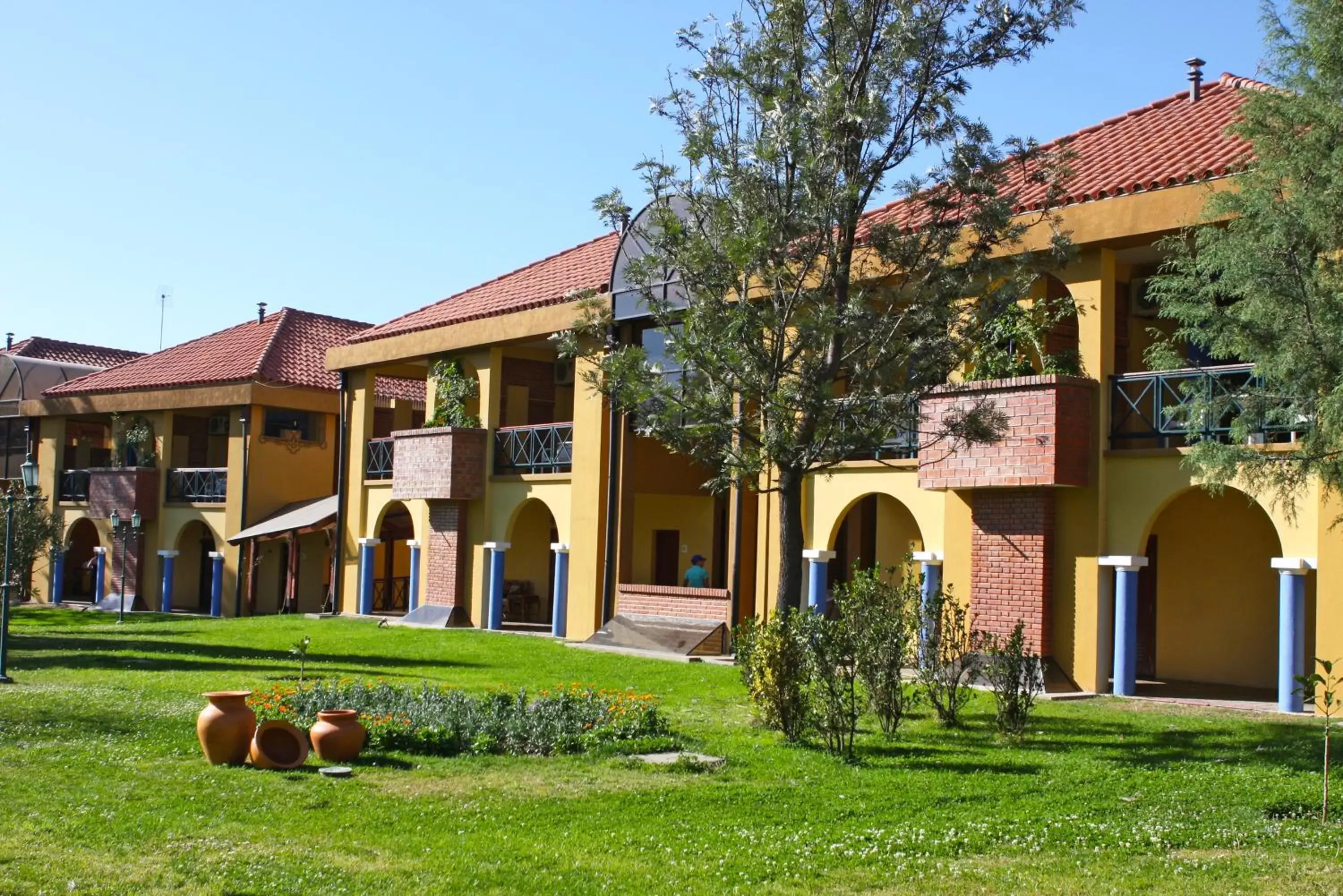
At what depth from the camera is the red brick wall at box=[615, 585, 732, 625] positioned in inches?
839

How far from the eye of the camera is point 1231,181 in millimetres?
14148

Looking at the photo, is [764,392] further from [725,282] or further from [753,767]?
[753,767]

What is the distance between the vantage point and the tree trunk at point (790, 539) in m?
12.9

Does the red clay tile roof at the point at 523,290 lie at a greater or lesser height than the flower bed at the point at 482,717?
greater

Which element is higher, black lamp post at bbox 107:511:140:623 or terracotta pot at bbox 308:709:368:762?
black lamp post at bbox 107:511:140:623

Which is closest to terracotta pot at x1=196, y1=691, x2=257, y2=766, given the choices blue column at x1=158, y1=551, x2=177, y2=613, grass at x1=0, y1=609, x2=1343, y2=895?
grass at x1=0, y1=609, x2=1343, y2=895

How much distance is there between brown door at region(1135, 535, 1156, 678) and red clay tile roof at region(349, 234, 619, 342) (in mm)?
9774

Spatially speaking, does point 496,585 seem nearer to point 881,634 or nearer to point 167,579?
point 167,579

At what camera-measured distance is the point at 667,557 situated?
28.0 metres

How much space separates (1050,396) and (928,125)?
4.53 m

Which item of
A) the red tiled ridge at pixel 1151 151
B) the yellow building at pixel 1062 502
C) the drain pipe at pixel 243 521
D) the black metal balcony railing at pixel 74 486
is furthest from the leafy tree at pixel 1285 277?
the black metal balcony railing at pixel 74 486

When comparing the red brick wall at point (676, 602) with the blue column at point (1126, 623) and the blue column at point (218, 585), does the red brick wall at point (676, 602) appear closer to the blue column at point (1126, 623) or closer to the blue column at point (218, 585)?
the blue column at point (1126, 623)

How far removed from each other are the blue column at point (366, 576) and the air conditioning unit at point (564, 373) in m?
5.20

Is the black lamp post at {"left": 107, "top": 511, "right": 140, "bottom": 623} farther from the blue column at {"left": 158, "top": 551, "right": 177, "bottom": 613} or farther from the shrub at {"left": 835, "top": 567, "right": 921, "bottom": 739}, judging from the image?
the shrub at {"left": 835, "top": 567, "right": 921, "bottom": 739}
